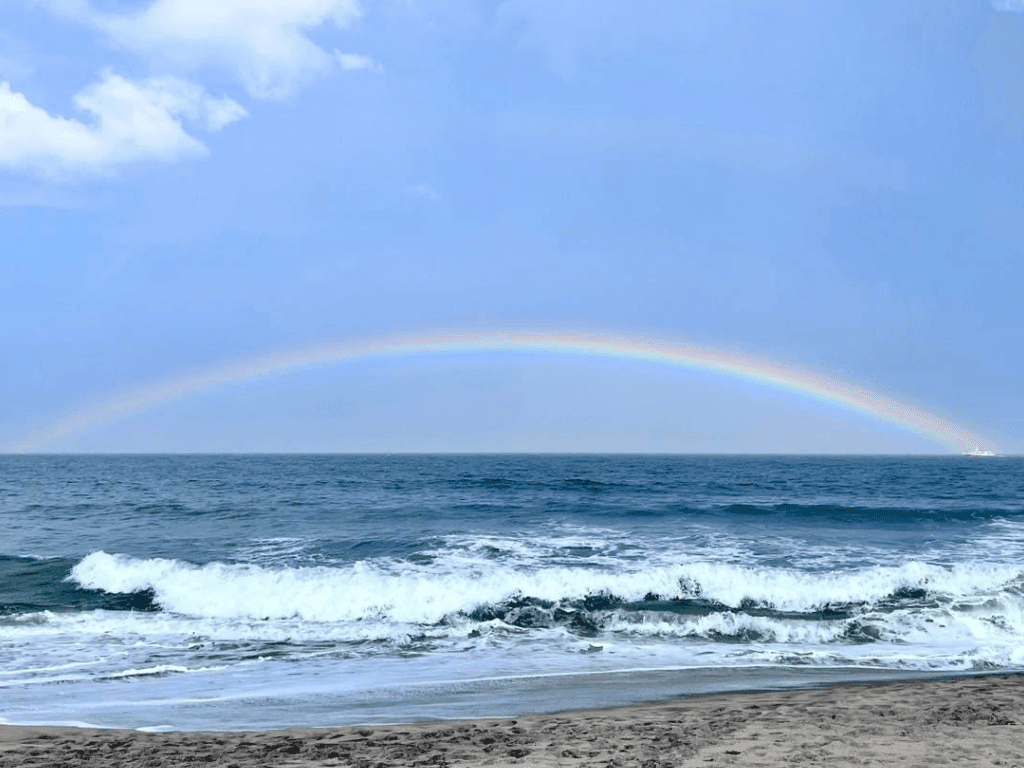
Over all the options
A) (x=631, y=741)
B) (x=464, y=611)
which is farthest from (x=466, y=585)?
(x=631, y=741)

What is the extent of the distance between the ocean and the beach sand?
761 millimetres

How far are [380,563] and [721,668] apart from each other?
39.0ft

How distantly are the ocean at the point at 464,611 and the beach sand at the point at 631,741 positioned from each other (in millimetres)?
761

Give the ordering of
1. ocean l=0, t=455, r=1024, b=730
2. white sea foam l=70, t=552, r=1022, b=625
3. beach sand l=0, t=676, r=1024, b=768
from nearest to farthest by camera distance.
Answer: beach sand l=0, t=676, r=1024, b=768
ocean l=0, t=455, r=1024, b=730
white sea foam l=70, t=552, r=1022, b=625

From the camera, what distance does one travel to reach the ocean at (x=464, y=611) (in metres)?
10.5

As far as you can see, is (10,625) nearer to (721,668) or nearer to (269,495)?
(721,668)

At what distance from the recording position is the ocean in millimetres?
10539

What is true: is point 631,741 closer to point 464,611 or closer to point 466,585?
point 464,611

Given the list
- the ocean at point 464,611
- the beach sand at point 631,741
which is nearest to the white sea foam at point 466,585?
the ocean at point 464,611

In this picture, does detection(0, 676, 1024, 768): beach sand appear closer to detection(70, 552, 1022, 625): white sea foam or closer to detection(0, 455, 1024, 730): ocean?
detection(0, 455, 1024, 730): ocean

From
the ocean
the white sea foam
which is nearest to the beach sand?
the ocean

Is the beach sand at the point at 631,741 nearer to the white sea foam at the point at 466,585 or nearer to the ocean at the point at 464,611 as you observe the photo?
the ocean at the point at 464,611

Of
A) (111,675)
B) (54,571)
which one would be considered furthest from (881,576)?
(54,571)

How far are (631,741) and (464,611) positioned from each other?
29.9 feet
